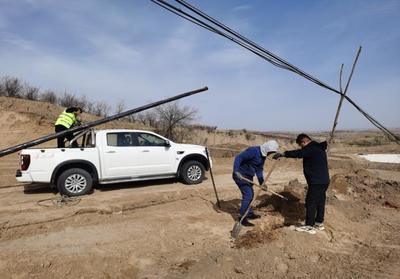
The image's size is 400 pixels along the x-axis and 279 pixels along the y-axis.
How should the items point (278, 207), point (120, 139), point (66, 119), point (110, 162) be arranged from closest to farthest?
point (278, 207), point (110, 162), point (120, 139), point (66, 119)

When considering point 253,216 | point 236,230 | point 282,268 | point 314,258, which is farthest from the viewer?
point 253,216

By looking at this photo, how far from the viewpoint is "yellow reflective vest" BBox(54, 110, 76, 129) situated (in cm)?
946

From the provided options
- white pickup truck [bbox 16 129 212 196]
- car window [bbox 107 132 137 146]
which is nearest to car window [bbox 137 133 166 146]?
white pickup truck [bbox 16 129 212 196]

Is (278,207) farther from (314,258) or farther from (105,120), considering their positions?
(105,120)

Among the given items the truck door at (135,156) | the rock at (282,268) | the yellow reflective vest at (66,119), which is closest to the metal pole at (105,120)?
the rock at (282,268)

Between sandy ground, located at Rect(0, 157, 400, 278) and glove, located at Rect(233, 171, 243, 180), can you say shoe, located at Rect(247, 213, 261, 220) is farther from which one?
glove, located at Rect(233, 171, 243, 180)

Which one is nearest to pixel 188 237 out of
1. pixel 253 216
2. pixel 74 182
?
pixel 253 216

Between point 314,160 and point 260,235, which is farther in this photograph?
point 314,160

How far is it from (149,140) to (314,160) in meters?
5.15

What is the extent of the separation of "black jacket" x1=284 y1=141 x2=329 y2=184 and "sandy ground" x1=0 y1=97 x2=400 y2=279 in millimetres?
1067

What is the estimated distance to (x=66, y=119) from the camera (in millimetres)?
9539

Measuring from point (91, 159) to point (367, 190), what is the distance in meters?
7.69

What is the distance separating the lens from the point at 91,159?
8688 mm

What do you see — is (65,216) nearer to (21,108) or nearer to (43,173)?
(43,173)
